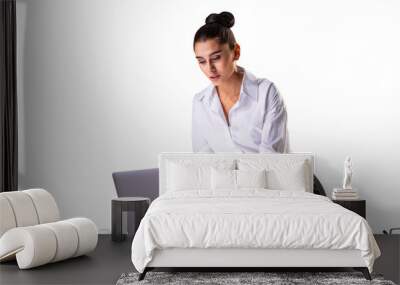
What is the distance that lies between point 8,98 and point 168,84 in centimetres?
162

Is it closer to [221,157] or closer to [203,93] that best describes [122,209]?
[221,157]

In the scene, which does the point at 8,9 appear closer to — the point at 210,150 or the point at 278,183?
the point at 210,150

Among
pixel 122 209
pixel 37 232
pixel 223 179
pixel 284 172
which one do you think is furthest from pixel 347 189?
pixel 37 232

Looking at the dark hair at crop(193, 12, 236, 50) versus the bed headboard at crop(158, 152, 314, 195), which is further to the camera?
the dark hair at crop(193, 12, 236, 50)

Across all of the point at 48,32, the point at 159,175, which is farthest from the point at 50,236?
the point at 48,32

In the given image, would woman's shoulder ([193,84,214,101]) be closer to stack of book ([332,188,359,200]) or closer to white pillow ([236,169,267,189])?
white pillow ([236,169,267,189])

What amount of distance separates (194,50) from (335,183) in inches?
78.0

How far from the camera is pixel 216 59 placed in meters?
7.24

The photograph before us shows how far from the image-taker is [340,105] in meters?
7.33

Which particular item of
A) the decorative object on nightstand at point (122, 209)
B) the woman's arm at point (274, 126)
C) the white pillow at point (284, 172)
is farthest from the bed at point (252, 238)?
the woman's arm at point (274, 126)

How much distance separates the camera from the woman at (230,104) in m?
7.19

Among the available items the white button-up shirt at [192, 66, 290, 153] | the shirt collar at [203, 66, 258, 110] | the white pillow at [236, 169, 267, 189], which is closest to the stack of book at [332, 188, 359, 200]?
the white button-up shirt at [192, 66, 290, 153]

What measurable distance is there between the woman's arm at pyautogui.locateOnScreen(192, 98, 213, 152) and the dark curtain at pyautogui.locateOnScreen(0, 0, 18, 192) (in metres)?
1.83

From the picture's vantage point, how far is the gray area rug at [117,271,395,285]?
4.89 meters
